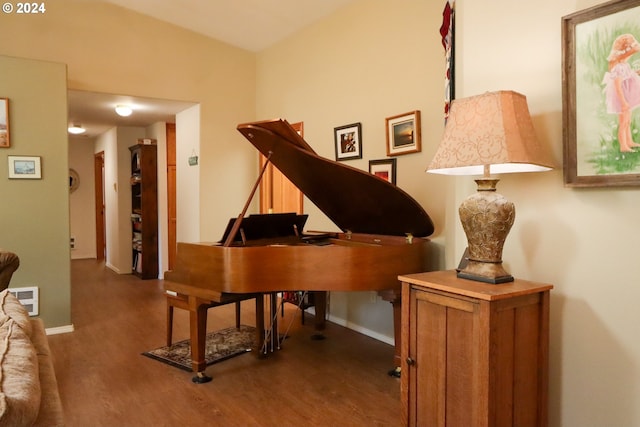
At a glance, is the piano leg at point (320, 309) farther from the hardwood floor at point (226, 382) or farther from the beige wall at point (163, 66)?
the beige wall at point (163, 66)

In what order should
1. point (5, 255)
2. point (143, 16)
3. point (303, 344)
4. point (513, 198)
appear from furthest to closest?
point (143, 16) < point (303, 344) < point (5, 255) < point (513, 198)

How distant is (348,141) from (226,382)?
7.73 ft

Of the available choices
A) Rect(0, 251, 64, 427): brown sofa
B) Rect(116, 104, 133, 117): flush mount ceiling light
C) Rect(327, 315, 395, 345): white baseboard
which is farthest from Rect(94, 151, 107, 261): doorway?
Rect(0, 251, 64, 427): brown sofa

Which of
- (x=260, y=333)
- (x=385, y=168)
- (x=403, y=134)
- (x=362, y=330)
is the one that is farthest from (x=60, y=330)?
(x=403, y=134)

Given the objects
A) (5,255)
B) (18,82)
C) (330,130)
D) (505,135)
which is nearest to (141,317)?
(5,255)

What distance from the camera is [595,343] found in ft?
5.67

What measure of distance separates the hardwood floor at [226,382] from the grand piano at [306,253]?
0.24 metres

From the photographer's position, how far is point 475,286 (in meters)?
1.68

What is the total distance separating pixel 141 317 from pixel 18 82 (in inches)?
97.4

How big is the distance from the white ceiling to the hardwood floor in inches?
101

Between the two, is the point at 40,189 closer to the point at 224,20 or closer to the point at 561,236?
the point at 224,20

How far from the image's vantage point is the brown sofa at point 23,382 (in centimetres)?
91

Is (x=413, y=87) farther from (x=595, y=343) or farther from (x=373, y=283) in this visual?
(x=595, y=343)

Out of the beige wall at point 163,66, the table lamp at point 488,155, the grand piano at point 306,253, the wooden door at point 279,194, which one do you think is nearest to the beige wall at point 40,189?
the beige wall at point 163,66
